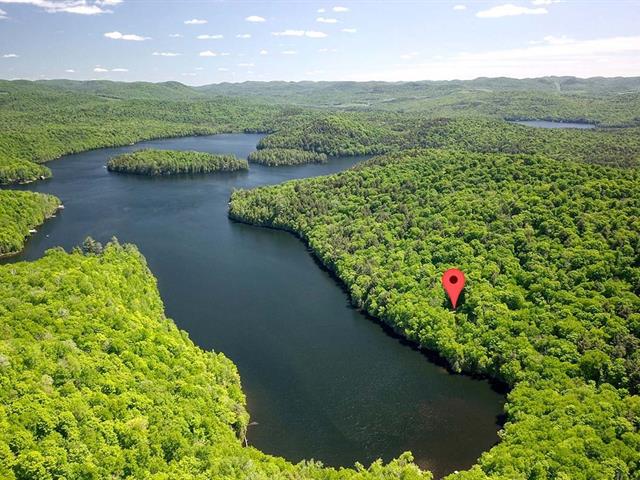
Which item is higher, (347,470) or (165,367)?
(165,367)

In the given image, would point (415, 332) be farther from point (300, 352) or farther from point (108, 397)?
point (108, 397)

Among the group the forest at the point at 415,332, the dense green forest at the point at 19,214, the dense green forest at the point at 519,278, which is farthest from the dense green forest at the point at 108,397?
the dense green forest at the point at 19,214

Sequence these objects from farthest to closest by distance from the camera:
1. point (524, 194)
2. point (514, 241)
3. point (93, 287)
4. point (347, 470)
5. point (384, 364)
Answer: point (524, 194)
point (514, 241)
point (384, 364)
point (93, 287)
point (347, 470)

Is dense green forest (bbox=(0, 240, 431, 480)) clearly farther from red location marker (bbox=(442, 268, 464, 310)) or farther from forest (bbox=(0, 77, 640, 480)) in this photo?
red location marker (bbox=(442, 268, 464, 310))

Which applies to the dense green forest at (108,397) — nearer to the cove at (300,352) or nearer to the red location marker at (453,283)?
the cove at (300,352)

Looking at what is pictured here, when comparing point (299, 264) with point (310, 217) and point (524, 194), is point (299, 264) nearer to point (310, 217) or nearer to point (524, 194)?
point (310, 217)

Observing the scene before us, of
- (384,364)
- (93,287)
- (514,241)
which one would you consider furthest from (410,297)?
(93,287)

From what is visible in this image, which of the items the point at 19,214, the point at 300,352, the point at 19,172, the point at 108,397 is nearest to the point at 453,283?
the point at 300,352
